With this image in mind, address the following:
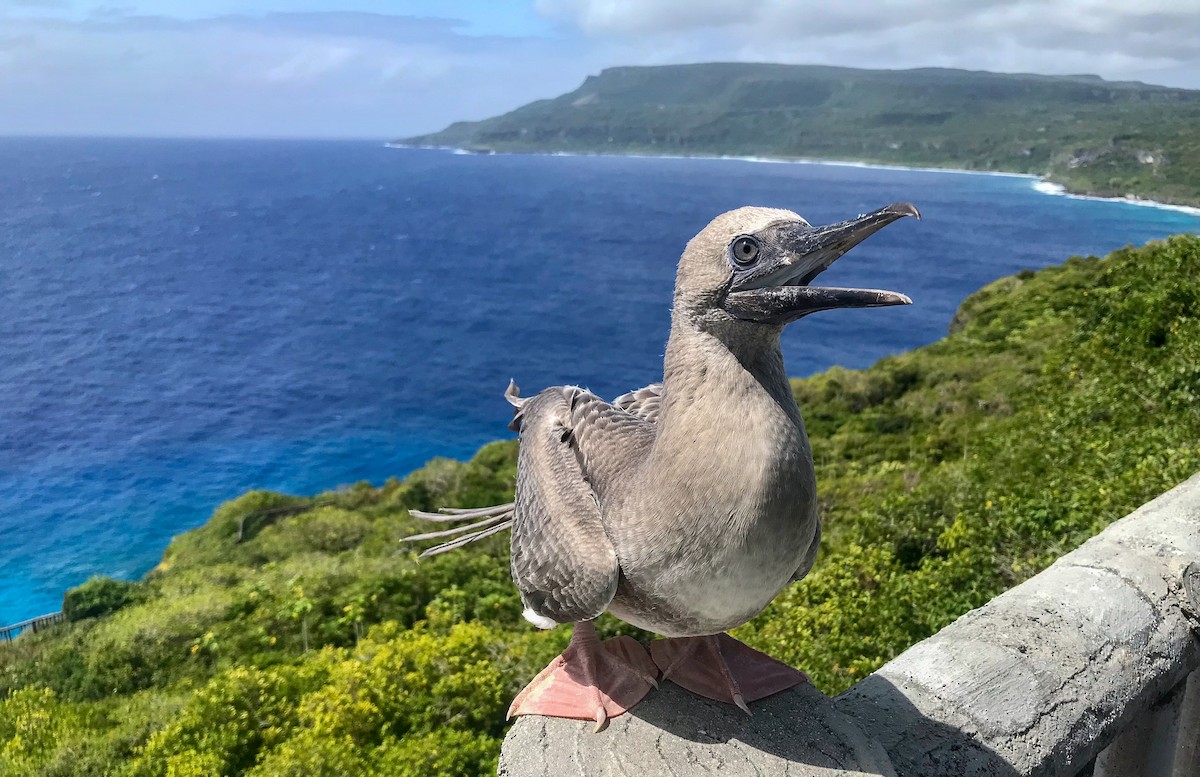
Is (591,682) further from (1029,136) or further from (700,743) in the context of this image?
(1029,136)

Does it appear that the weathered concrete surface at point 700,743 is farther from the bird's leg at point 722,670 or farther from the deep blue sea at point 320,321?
the deep blue sea at point 320,321

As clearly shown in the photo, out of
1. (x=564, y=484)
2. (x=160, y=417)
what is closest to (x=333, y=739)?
(x=564, y=484)

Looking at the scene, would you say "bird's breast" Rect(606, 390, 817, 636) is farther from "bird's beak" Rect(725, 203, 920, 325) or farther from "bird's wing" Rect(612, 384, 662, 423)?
"bird's wing" Rect(612, 384, 662, 423)

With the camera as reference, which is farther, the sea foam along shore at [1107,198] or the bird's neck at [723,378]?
the sea foam along shore at [1107,198]

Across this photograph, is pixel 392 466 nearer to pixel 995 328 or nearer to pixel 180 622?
pixel 180 622

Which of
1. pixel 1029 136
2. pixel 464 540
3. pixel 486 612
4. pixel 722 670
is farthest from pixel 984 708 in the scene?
pixel 1029 136

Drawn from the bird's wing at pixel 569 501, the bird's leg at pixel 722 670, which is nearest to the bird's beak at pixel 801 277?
the bird's wing at pixel 569 501
